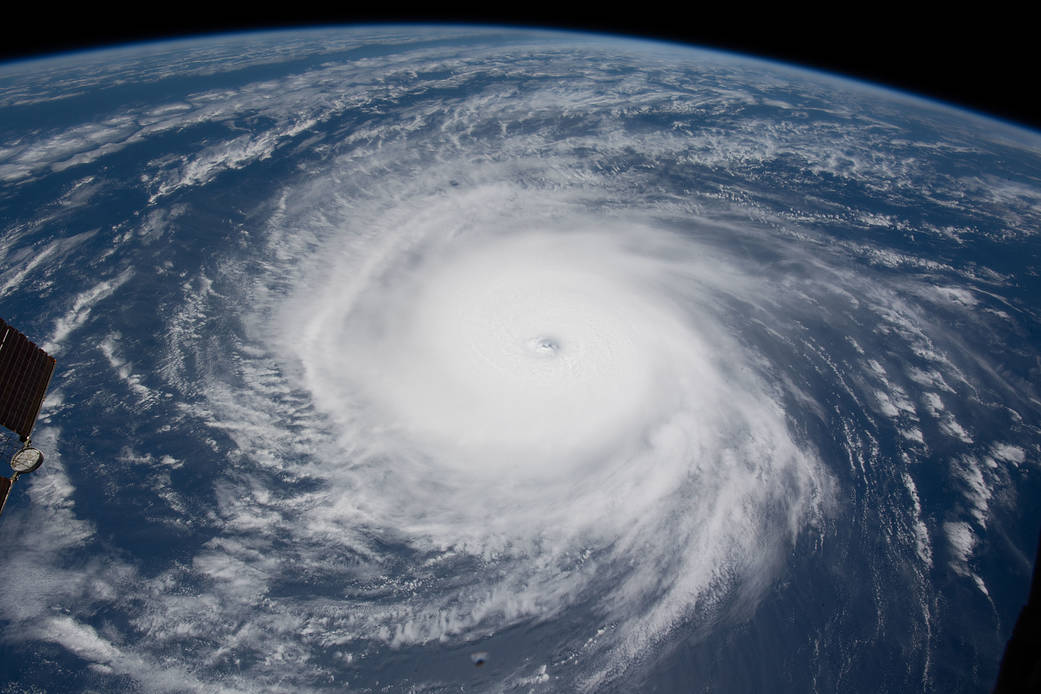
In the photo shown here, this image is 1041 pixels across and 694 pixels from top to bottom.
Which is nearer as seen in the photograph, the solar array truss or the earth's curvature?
the solar array truss

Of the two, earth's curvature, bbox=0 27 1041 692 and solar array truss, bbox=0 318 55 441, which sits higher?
solar array truss, bbox=0 318 55 441

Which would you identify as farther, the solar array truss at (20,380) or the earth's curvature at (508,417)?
the earth's curvature at (508,417)

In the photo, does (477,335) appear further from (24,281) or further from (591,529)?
(24,281)

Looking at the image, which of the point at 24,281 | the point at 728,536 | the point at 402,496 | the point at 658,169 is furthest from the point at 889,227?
the point at 24,281

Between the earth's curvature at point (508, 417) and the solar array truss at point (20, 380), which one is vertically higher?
the solar array truss at point (20, 380)
